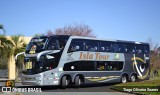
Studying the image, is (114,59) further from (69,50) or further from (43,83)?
(43,83)

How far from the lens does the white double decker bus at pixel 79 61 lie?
77.0 ft

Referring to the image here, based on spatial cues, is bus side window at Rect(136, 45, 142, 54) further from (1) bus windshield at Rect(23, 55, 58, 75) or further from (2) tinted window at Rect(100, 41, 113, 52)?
(1) bus windshield at Rect(23, 55, 58, 75)

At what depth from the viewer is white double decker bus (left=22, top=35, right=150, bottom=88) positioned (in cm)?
2348

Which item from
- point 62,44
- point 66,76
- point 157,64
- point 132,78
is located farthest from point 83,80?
point 157,64

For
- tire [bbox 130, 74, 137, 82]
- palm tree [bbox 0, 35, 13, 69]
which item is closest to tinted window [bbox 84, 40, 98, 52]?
tire [bbox 130, 74, 137, 82]

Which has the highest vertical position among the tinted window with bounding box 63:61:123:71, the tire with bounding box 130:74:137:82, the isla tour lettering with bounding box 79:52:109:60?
the isla tour lettering with bounding box 79:52:109:60

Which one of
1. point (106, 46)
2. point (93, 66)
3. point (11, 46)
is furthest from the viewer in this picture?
point (11, 46)

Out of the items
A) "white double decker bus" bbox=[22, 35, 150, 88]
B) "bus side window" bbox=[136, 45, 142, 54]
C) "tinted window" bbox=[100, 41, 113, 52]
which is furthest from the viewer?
"bus side window" bbox=[136, 45, 142, 54]

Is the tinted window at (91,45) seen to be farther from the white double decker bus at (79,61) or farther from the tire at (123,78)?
the tire at (123,78)

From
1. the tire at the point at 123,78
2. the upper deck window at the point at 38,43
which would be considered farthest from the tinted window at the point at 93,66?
the upper deck window at the point at 38,43

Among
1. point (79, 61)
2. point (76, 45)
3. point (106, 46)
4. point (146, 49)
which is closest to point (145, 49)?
point (146, 49)

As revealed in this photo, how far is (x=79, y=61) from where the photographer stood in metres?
25.4

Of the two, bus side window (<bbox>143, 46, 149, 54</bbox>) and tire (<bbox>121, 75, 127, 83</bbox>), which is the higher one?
bus side window (<bbox>143, 46, 149, 54</bbox>)

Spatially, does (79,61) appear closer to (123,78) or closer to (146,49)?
(123,78)
